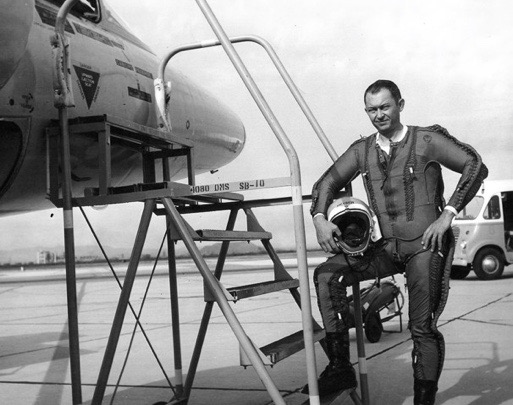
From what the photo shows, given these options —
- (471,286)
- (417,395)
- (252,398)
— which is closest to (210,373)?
(252,398)

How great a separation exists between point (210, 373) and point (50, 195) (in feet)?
8.86

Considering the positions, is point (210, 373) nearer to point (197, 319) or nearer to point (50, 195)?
point (50, 195)

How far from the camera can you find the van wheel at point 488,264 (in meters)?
15.3

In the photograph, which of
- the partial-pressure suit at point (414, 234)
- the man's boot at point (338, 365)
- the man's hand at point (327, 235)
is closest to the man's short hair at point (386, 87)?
the partial-pressure suit at point (414, 234)

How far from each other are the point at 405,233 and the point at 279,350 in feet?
3.01

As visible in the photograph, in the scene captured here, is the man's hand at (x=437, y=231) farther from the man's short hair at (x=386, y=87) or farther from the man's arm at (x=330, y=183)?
the man's short hair at (x=386, y=87)

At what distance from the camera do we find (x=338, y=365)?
12.1 feet

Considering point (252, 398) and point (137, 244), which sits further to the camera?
point (252, 398)

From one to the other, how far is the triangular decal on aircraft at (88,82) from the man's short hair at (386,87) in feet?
4.77

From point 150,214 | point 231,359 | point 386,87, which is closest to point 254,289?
point 150,214

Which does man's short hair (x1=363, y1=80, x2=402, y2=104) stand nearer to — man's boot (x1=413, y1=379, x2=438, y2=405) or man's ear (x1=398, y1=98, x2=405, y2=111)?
man's ear (x1=398, y1=98, x2=405, y2=111)

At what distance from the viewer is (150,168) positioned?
4117 millimetres

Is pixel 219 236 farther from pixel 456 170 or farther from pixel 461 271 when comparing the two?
pixel 461 271

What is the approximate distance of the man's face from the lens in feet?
12.3
